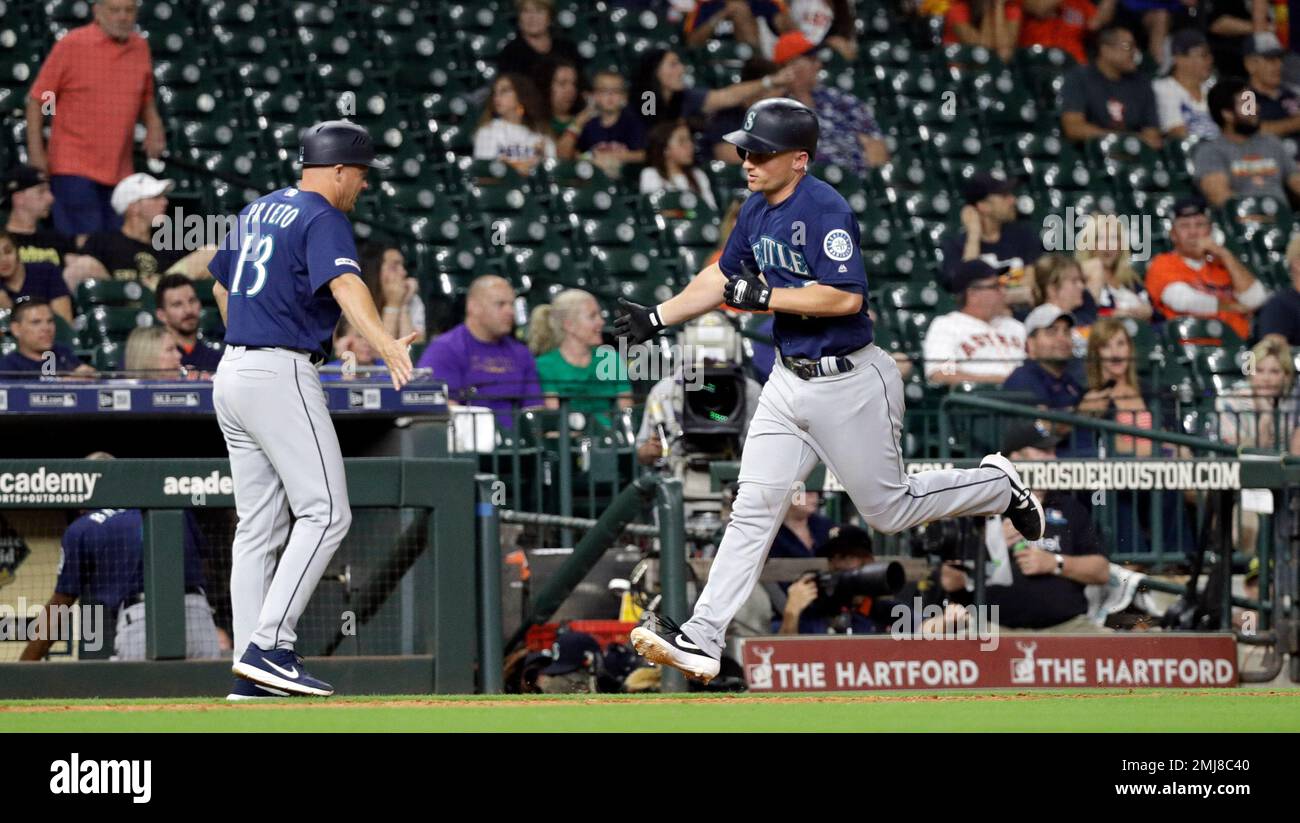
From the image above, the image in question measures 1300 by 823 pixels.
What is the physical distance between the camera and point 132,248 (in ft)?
37.1

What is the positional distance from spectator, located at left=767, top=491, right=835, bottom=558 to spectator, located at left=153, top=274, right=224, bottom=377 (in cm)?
281

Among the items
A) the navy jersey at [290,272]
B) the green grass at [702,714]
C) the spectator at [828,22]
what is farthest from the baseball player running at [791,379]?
the spectator at [828,22]

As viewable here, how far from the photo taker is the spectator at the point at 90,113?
37.2ft

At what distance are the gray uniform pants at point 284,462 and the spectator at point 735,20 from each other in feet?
30.3

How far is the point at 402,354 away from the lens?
236 inches

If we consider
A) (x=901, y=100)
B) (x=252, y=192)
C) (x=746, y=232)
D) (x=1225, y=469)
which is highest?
(x=901, y=100)

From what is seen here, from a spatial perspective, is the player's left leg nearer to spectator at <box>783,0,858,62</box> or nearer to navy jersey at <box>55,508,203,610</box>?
navy jersey at <box>55,508,203,610</box>

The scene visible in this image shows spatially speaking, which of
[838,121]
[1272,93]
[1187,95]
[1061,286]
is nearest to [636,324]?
[1061,286]

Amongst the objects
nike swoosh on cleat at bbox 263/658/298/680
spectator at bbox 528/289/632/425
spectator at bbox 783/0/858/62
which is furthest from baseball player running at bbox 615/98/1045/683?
spectator at bbox 783/0/858/62

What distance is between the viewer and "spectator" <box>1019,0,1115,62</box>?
1631 cm
